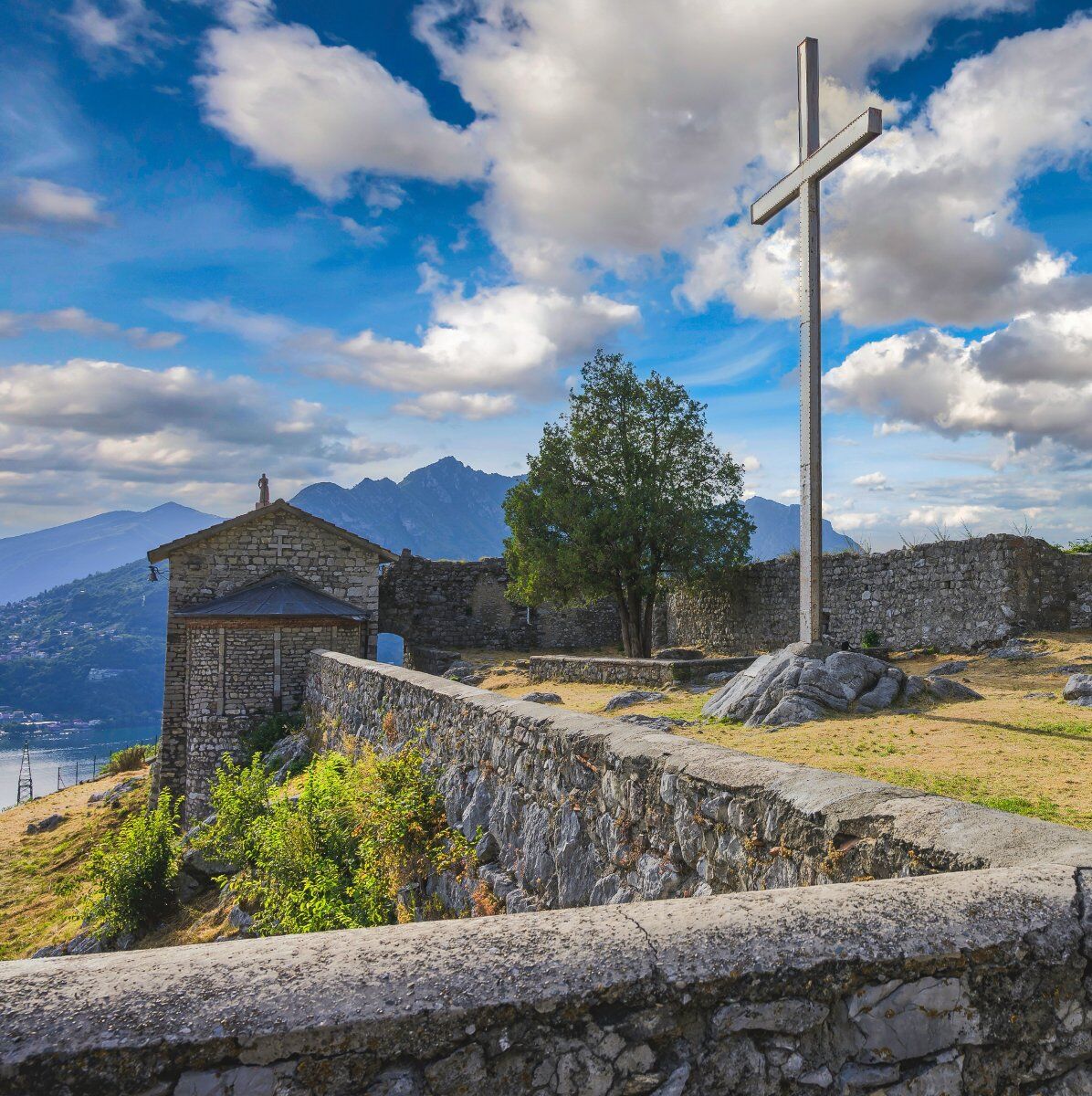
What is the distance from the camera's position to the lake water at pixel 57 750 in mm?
99375

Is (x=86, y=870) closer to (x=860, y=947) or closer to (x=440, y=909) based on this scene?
(x=440, y=909)

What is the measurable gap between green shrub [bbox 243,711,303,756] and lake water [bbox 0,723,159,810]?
8613cm

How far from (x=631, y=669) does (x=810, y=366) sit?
624cm

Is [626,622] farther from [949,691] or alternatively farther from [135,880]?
[135,880]

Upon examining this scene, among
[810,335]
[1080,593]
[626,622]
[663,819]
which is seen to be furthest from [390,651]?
[663,819]

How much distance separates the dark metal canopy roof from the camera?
687 inches

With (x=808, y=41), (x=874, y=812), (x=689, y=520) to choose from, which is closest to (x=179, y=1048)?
(x=874, y=812)

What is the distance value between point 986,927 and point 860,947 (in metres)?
0.36

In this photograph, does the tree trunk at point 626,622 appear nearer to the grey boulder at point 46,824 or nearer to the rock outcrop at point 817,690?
the rock outcrop at point 817,690

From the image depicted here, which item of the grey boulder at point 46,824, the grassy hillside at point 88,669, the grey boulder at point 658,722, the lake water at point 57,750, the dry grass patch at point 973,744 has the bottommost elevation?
the lake water at point 57,750

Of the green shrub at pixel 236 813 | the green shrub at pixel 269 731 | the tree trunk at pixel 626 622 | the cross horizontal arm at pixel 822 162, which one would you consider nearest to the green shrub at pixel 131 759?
the green shrub at pixel 269 731

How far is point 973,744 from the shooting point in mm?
7215

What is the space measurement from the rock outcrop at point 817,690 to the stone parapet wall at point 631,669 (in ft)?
10.6

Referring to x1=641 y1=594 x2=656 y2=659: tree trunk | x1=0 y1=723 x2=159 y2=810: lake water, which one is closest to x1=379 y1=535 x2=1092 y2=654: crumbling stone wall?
x1=641 y1=594 x2=656 y2=659: tree trunk
